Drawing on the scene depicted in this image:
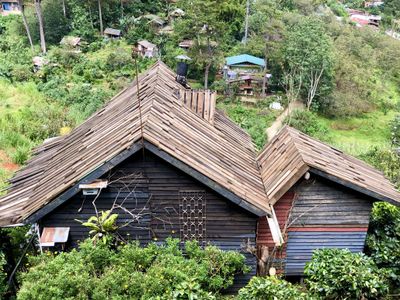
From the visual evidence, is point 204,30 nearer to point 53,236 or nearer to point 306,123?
Answer: point 306,123

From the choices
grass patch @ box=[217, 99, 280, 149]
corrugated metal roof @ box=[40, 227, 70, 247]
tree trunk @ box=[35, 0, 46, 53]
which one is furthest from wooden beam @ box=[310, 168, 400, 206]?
tree trunk @ box=[35, 0, 46, 53]

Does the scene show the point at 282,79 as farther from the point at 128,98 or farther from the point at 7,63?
the point at 128,98

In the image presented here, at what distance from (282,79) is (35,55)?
25.3m

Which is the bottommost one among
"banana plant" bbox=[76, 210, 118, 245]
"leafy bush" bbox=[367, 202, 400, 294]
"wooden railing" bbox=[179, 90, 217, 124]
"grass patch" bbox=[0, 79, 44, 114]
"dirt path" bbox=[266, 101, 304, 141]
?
"dirt path" bbox=[266, 101, 304, 141]

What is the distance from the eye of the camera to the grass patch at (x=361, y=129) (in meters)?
37.6

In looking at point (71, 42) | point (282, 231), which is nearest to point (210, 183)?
point (282, 231)

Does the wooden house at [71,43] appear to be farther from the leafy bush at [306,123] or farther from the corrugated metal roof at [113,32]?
the leafy bush at [306,123]

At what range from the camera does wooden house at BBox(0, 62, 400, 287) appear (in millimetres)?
9438

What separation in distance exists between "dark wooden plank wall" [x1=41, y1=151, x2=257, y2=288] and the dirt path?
23619mm

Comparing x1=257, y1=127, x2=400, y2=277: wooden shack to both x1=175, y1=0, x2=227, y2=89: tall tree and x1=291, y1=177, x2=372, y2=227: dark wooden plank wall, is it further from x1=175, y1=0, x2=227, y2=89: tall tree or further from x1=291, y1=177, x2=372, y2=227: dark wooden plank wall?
x1=175, y1=0, x2=227, y2=89: tall tree

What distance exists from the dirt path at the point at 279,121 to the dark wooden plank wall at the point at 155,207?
2362 centimetres

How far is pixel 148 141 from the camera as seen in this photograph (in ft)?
30.0

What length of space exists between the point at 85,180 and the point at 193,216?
2.65m

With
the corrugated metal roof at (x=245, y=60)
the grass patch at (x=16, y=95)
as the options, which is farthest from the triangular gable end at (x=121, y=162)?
the corrugated metal roof at (x=245, y=60)
